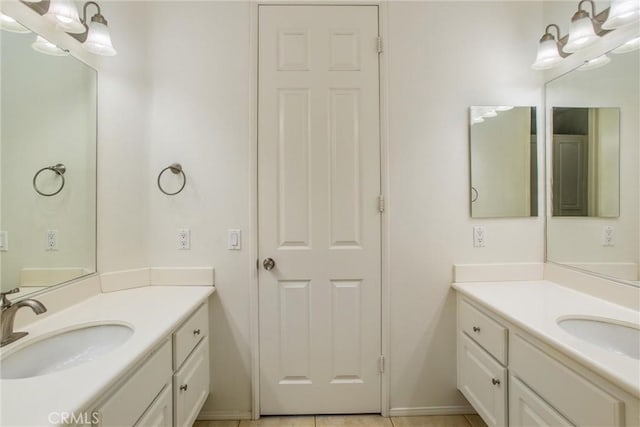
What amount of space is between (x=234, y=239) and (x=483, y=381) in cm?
158

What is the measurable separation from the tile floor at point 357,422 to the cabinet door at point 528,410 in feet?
1.92

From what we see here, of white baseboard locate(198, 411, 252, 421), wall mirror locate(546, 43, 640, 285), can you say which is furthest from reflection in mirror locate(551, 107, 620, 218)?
white baseboard locate(198, 411, 252, 421)

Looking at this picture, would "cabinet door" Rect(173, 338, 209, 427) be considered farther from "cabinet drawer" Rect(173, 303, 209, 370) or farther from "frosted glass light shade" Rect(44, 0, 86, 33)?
"frosted glass light shade" Rect(44, 0, 86, 33)

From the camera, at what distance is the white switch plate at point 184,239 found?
77.4 inches

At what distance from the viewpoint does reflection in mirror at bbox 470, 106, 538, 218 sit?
6.50ft

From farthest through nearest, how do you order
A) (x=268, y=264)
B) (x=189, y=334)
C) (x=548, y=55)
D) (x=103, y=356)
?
(x=268, y=264) → (x=548, y=55) → (x=189, y=334) → (x=103, y=356)

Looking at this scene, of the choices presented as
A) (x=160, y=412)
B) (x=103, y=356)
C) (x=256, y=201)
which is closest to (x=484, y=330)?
(x=256, y=201)

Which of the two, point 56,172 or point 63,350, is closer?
point 63,350

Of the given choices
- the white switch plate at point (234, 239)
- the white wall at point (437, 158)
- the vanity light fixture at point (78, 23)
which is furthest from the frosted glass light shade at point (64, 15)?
the white wall at point (437, 158)

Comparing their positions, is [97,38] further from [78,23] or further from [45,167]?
[45,167]

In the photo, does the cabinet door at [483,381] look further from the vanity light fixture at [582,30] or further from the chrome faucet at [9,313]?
the chrome faucet at [9,313]

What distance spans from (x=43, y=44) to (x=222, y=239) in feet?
4.06

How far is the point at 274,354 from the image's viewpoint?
6.50 ft

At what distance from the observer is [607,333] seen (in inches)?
53.9
